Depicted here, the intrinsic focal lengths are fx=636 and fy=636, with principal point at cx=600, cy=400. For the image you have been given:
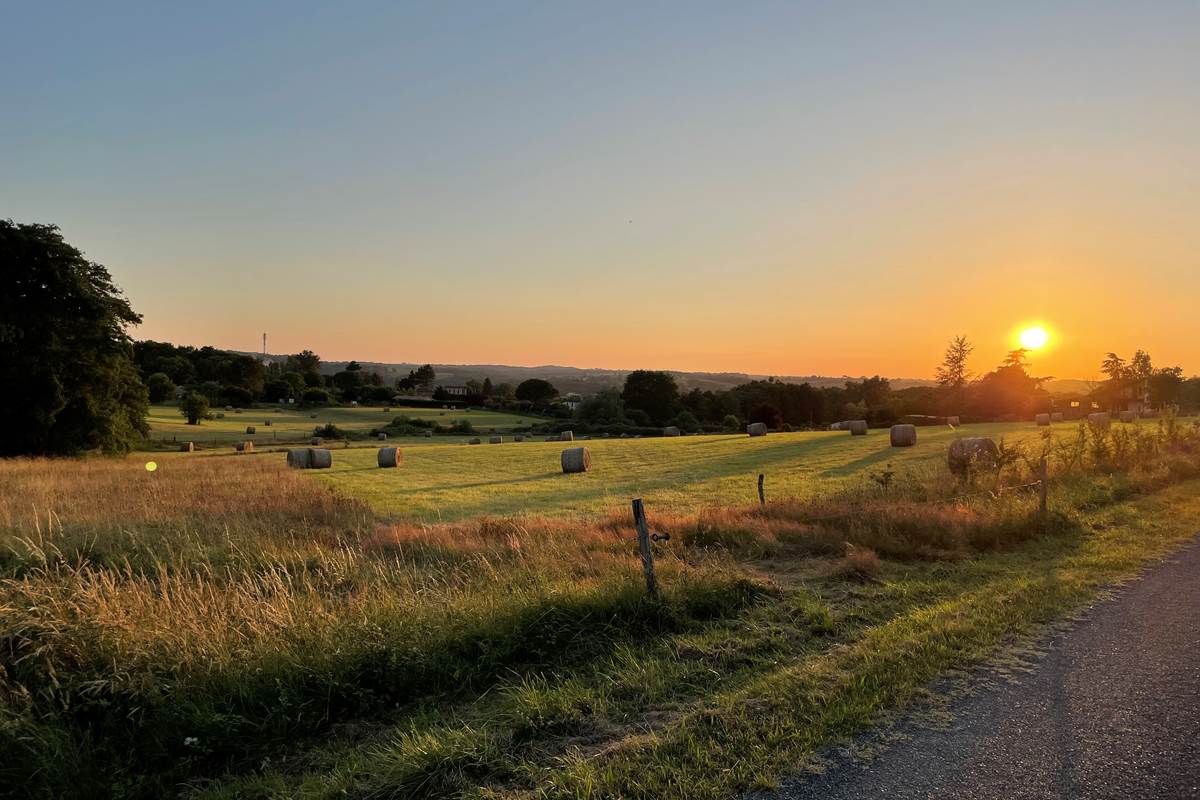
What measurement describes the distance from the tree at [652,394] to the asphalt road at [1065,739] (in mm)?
96113

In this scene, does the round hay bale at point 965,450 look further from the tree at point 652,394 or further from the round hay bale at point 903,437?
the tree at point 652,394

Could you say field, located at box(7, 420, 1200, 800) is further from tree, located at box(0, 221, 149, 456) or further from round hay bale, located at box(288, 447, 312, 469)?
tree, located at box(0, 221, 149, 456)

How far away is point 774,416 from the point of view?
8944 centimetres

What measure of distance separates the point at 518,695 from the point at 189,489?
19569mm

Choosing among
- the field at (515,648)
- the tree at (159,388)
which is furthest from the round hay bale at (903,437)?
the tree at (159,388)

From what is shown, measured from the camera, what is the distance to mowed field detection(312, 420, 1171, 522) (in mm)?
19844

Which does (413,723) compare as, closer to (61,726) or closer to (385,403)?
(61,726)

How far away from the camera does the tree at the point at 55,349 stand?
3500 cm

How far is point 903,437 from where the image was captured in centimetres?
3791

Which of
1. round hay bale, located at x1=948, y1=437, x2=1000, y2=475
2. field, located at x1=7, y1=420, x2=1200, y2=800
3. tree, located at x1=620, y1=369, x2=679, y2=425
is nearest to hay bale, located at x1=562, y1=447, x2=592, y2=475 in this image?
round hay bale, located at x1=948, y1=437, x2=1000, y2=475

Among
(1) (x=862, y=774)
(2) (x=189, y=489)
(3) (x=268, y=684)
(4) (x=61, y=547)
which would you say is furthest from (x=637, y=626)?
(2) (x=189, y=489)

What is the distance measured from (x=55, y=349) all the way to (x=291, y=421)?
4844 cm

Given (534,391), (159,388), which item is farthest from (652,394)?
(159,388)

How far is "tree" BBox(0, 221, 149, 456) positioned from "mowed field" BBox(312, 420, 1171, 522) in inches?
556
